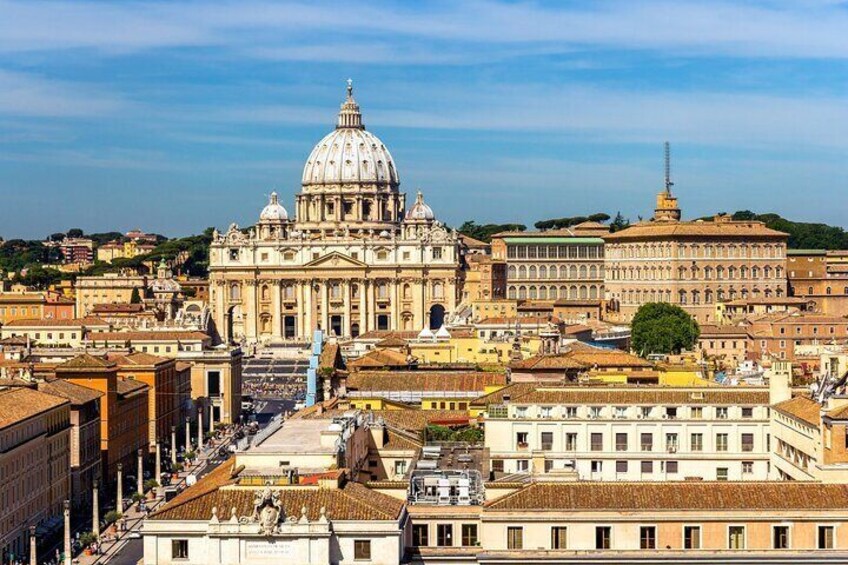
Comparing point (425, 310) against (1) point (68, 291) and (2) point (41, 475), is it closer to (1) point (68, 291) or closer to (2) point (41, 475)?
(1) point (68, 291)

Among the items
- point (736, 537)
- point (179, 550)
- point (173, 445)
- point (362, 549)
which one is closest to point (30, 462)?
point (173, 445)

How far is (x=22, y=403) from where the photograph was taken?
54.3 metres

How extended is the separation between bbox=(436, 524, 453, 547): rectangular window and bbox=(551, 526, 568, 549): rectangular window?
1.50 meters

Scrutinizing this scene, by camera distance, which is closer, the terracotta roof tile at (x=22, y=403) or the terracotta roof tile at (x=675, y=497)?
the terracotta roof tile at (x=675, y=497)

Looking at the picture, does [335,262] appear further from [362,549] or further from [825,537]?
[362,549]

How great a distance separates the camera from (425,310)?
171m

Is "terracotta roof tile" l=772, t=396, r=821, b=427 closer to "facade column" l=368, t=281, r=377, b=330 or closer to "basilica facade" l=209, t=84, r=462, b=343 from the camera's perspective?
"basilica facade" l=209, t=84, r=462, b=343

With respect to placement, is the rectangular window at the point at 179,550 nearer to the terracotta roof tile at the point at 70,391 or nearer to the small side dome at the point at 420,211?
the terracotta roof tile at the point at 70,391

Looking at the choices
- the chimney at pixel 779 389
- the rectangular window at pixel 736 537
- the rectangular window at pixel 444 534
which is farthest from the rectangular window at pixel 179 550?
the chimney at pixel 779 389

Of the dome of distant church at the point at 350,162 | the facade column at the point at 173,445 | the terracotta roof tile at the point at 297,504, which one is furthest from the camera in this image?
the dome of distant church at the point at 350,162

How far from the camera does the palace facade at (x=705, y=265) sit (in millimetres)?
134375

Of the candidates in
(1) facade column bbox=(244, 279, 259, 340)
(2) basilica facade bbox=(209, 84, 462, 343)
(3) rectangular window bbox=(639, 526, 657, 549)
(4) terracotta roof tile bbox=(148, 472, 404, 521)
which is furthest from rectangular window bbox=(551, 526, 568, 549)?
(1) facade column bbox=(244, 279, 259, 340)

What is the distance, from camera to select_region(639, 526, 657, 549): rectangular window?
2820 centimetres

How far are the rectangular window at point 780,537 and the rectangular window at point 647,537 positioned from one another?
1662 millimetres
